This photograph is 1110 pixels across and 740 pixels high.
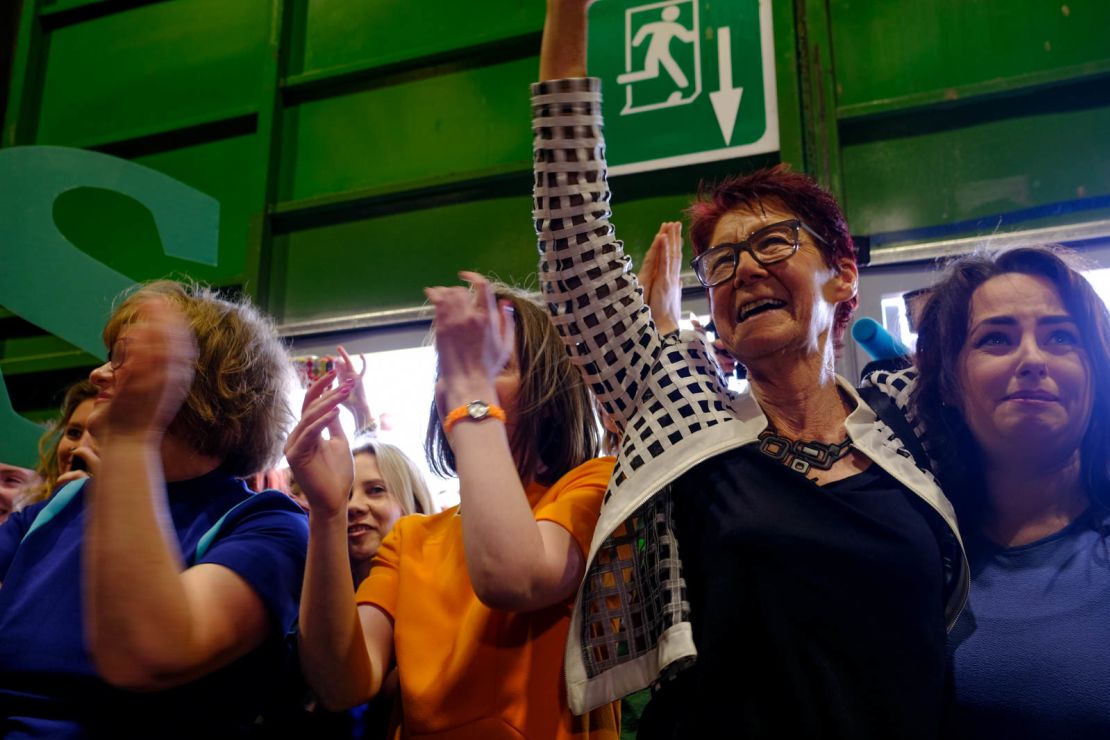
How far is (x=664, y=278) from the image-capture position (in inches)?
51.6

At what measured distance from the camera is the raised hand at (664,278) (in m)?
1.28

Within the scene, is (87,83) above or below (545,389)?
above

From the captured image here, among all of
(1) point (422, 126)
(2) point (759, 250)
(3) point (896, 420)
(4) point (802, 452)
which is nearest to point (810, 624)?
(4) point (802, 452)

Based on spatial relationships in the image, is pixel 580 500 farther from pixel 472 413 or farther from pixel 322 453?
pixel 322 453

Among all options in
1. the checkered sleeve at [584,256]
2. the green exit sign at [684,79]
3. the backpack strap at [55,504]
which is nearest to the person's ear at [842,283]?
the checkered sleeve at [584,256]

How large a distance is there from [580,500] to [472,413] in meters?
0.18

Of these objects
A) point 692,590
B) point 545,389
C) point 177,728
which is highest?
point 545,389

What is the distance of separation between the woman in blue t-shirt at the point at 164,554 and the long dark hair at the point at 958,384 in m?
0.78

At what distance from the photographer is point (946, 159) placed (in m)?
2.19

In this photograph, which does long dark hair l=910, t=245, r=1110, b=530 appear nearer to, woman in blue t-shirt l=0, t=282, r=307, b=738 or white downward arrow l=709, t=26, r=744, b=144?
woman in blue t-shirt l=0, t=282, r=307, b=738

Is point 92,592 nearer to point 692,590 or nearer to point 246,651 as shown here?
point 246,651

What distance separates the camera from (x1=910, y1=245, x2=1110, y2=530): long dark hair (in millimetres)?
1144

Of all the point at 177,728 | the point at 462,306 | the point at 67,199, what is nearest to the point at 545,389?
the point at 462,306

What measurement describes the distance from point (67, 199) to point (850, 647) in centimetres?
299
